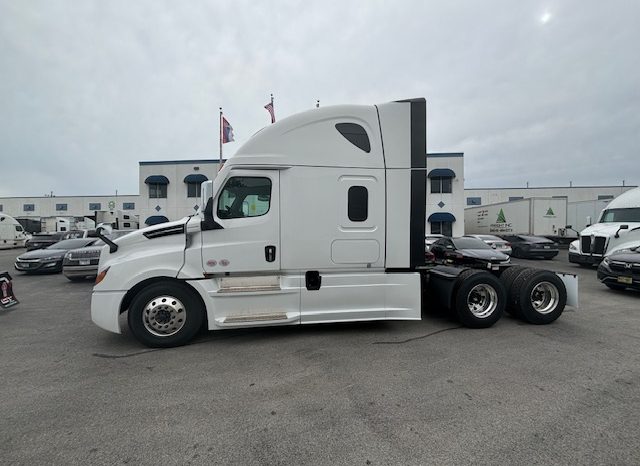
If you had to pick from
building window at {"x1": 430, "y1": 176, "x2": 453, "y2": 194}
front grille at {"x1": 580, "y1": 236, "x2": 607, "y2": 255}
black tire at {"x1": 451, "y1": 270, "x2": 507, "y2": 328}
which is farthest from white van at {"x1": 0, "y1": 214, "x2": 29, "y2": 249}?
front grille at {"x1": 580, "y1": 236, "x2": 607, "y2": 255}

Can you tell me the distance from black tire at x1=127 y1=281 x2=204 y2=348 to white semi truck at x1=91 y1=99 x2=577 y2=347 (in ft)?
0.05

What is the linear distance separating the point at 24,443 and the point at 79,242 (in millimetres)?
12876

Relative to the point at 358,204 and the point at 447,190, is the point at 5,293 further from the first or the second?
the point at 447,190

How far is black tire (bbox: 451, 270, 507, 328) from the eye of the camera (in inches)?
201

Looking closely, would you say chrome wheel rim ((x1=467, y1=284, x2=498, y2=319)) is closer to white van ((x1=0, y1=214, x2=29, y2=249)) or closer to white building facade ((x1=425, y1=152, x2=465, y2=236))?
white building facade ((x1=425, y1=152, x2=465, y2=236))

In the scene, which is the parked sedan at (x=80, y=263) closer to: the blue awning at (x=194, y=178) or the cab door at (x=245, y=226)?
the cab door at (x=245, y=226)

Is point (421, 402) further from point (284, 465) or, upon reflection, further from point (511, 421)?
point (284, 465)

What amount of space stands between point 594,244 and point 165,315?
606 inches

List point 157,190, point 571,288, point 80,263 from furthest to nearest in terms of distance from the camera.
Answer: point 157,190 → point 80,263 → point 571,288

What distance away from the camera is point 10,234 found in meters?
23.5

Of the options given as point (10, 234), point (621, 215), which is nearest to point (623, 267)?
point (621, 215)

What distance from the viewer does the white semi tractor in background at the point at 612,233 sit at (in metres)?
11.3

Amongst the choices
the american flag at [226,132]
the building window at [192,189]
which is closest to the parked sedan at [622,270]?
the american flag at [226,132]

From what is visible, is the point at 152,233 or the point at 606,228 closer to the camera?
the point at 152,233
